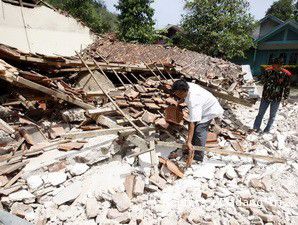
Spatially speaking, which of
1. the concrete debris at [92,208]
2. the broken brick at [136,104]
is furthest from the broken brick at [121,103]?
the concrete debris at [92,208]

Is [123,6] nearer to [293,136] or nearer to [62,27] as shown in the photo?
[62,27]

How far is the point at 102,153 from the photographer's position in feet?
15.5

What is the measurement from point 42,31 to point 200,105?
9.36 meters

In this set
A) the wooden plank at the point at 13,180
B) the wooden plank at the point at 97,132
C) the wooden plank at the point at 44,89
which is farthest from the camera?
the wooden plank at the point at 44,89

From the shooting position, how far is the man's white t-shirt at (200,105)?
441 cm

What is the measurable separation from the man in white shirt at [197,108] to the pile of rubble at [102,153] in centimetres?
31

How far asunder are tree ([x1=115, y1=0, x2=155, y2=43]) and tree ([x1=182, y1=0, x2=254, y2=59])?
7.83 feet

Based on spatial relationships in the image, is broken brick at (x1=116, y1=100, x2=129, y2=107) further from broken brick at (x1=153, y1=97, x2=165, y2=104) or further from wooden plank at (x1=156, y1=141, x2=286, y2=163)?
wooden plank at (x1=156, y1=141, x2=286, y2=163)

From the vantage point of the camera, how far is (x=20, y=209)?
3674mm

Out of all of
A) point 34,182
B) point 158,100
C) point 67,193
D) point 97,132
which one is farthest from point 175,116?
point 34,182

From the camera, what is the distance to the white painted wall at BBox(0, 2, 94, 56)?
9.90 metres

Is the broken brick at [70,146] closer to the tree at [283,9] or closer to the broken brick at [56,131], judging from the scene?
the broken brick at [56,131]

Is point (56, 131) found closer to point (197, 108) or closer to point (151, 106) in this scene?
point (151, 106)

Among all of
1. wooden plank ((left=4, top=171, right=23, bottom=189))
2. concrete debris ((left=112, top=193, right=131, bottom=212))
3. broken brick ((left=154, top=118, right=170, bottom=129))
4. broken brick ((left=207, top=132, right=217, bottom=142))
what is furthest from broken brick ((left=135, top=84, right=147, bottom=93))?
wooden plank ((left=4, top=171, right=23, bottom=189))
